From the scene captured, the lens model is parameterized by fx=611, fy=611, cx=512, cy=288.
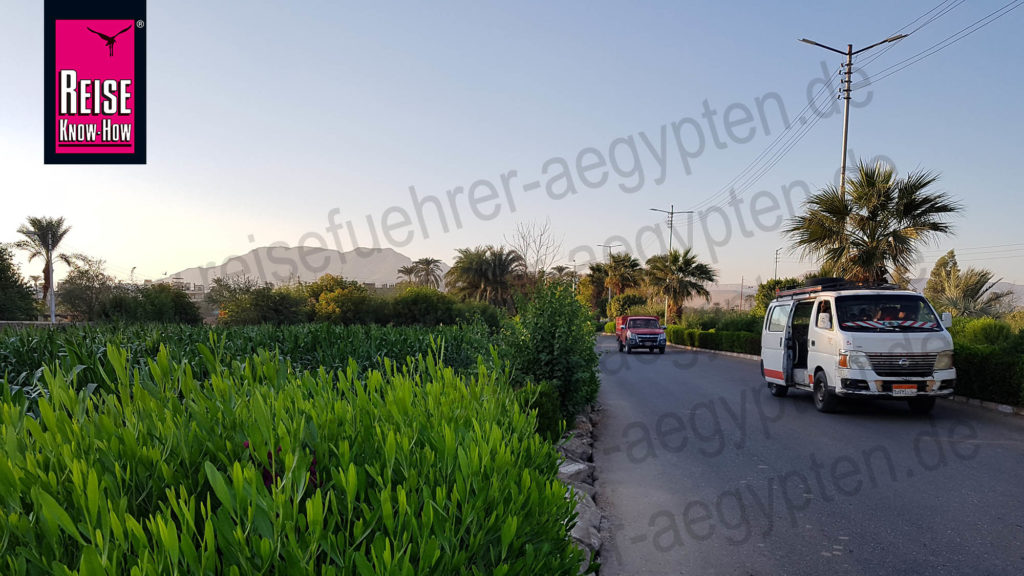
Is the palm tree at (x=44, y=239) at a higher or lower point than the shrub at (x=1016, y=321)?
higher

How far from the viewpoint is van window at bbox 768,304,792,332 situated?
12.9 m

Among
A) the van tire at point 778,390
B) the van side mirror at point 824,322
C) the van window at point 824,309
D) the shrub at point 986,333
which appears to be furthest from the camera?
the shrub at point 986,333

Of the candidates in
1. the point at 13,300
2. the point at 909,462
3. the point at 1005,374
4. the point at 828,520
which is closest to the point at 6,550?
the point at 828,520

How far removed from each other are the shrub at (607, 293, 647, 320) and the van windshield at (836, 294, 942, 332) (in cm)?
5584

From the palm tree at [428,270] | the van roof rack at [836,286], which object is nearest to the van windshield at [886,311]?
the van roof rack at [836,286]

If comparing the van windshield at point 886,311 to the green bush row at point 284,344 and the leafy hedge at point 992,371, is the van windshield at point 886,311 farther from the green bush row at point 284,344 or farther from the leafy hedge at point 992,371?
the green bush row at point 284,344

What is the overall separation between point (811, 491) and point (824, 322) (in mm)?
5700

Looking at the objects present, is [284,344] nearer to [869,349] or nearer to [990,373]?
[869,349]

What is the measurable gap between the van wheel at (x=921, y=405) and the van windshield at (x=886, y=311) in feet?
4.20

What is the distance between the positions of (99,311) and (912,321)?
30746mm

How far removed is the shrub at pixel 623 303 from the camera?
223 feet

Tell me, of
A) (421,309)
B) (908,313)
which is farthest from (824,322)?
(421,309)

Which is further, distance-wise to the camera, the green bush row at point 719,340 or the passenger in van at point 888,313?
the green bush row at point 719,340

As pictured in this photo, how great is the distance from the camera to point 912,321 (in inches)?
421
